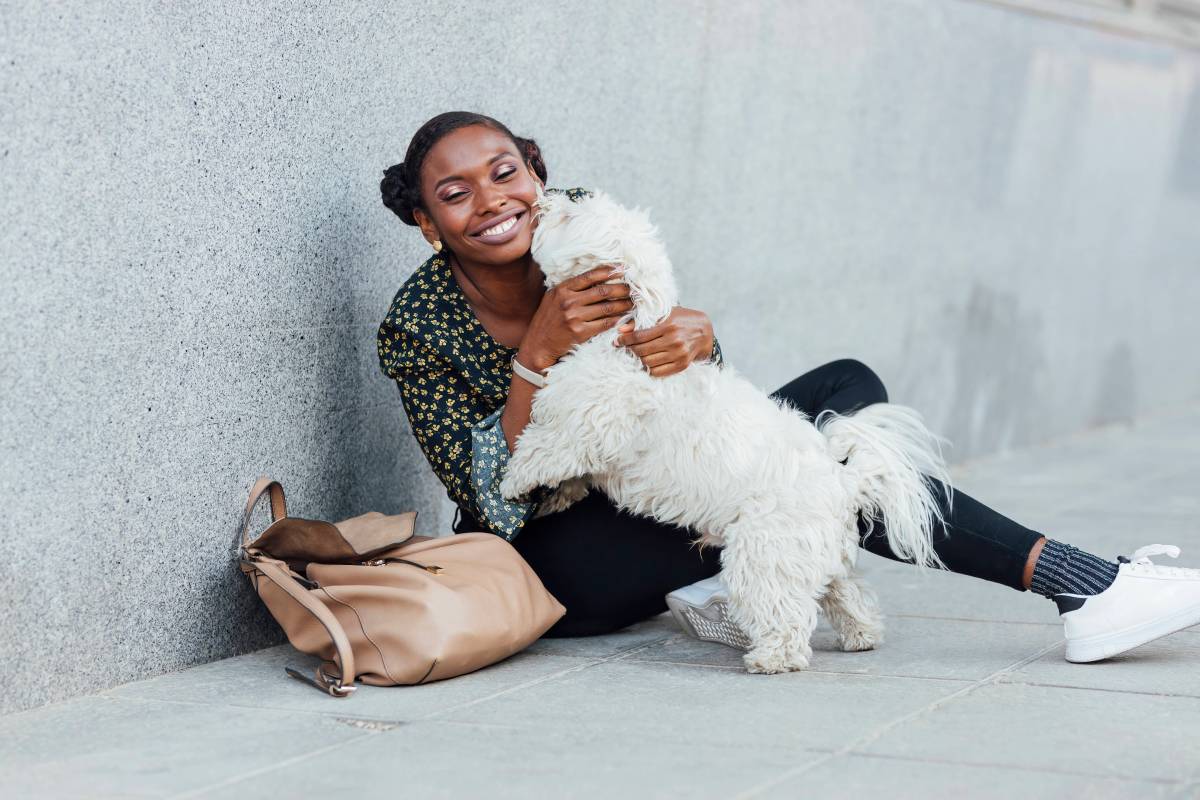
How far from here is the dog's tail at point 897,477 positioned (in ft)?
11.1

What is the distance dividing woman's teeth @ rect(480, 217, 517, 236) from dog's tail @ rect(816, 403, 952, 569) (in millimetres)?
916

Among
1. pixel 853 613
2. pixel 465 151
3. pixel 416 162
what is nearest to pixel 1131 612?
pixel 853 613

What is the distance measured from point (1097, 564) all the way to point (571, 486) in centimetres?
126

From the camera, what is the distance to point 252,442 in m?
3.71

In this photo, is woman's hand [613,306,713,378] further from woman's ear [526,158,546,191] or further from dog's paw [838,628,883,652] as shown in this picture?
dog's paw [838,628,883,652]

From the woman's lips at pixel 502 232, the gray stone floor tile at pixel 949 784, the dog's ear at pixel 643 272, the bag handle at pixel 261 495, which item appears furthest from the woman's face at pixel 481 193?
the gray stone floor tile at pixel 949 784

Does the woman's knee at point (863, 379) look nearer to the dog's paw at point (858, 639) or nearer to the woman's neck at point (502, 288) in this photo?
the dog's paw at point (858, 639)

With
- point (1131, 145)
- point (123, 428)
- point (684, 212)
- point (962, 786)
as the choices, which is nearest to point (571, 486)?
point (123, 428)

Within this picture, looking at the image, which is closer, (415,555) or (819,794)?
(819,794)

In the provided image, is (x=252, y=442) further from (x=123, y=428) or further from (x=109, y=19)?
(x=109, y=19)

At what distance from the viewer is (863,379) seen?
3.80m

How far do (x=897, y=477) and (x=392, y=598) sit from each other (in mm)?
1188

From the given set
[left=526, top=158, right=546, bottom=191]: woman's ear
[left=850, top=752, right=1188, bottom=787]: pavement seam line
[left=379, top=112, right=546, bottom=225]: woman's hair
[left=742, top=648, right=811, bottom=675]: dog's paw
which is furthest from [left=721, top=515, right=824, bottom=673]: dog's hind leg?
[left=379, top=112, right=546, bottom=225]: woman's hair

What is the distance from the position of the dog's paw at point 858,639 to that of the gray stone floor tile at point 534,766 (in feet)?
2.70
